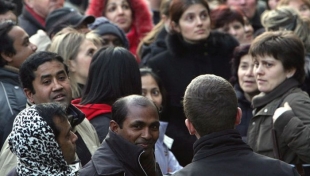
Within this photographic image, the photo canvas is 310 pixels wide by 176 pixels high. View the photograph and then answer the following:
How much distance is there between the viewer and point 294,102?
22.5ft

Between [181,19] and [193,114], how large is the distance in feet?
13.4

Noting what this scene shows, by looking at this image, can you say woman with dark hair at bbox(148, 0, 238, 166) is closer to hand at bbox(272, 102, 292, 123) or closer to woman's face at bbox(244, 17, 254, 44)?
woman's face at bbox(244, 17, 254, 44)

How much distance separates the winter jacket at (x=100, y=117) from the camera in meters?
6.43

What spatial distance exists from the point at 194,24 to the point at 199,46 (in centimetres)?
22

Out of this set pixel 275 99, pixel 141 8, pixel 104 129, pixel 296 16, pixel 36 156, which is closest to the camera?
pixel 36 156

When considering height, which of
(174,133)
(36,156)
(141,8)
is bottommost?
(174,133)

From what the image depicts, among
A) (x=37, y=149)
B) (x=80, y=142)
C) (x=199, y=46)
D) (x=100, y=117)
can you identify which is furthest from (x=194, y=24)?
(x=37, y=149)

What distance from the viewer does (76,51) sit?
784 centimetres

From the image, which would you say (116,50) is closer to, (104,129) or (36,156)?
(104,129)

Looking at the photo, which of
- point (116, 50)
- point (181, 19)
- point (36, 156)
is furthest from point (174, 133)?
point (36, 156)

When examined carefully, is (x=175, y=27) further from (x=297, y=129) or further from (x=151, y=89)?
(x=297, y=129)

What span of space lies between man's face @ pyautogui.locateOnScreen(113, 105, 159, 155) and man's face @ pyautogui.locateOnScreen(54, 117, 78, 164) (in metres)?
0.44

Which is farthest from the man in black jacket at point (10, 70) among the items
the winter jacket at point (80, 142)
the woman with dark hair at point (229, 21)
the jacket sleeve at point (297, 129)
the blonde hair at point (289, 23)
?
the woman with dark hair at point (229, 21)

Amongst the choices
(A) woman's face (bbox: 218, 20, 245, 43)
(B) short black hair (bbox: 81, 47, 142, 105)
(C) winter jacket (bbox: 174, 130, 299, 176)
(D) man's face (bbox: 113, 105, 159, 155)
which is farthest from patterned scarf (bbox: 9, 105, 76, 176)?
(A) woman's face (bbox: 218, 20, 245, 43)
